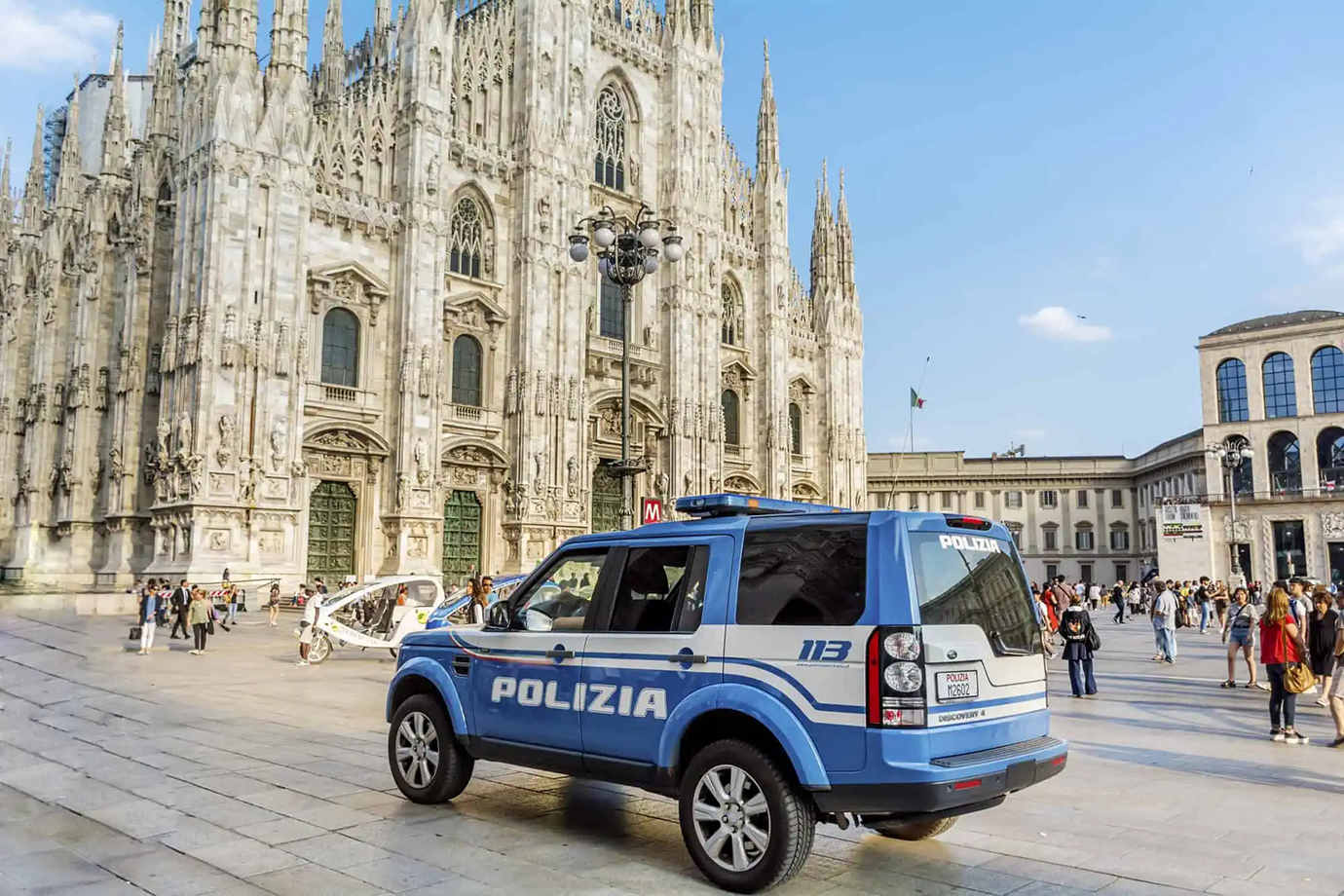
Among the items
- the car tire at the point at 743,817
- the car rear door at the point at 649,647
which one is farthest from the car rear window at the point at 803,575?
the car tire at the point at 743,817

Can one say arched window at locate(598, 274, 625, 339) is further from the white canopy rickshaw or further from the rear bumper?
the rear bumper

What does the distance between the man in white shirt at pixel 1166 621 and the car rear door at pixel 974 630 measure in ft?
49.2

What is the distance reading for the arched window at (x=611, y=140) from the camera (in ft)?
131

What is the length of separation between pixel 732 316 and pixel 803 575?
39.6m

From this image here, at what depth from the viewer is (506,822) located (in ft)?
21.9

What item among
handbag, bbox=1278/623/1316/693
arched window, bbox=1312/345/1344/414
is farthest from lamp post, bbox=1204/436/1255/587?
handbag, bbox=1278/623/1316/693

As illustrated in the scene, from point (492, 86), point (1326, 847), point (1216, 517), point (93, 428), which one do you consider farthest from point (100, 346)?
point (1216, 517)

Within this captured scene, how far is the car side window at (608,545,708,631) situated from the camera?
595 cm

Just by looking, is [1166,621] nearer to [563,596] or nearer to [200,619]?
[563,596]

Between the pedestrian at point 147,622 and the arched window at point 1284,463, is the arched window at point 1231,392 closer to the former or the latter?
the arched window at point 1284,463

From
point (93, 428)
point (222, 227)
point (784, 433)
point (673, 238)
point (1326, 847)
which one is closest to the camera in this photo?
point (1326, 847)

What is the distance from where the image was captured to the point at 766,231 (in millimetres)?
45094

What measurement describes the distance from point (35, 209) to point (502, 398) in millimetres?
26613

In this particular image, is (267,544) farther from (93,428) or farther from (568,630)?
(568,630)
